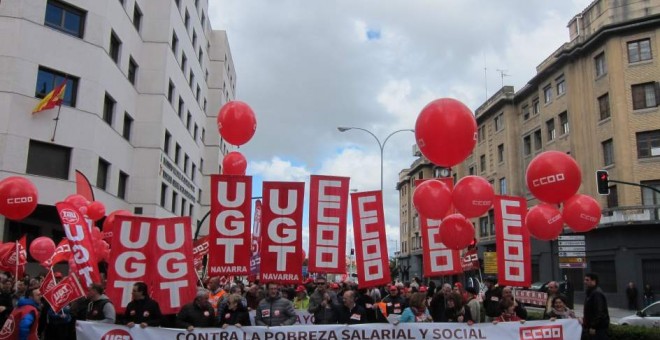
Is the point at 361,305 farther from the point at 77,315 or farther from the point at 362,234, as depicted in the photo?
the point at 77,315

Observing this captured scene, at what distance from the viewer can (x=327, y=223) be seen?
934cm

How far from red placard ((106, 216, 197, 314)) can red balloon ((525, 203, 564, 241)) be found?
679 cm

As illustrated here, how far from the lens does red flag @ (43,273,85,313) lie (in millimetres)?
8547

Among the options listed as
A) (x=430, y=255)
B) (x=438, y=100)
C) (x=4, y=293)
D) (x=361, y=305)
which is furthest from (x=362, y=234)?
(x=4, y=293)

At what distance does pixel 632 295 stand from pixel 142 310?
29.2m

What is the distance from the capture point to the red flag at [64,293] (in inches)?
336

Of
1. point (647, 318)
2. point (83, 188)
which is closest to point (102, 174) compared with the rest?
point (83, 188)

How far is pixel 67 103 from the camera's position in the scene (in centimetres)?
2266

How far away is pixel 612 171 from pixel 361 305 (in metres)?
29.0

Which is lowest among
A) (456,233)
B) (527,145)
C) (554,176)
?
(456,233)

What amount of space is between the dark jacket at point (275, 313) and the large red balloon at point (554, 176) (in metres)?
5.24

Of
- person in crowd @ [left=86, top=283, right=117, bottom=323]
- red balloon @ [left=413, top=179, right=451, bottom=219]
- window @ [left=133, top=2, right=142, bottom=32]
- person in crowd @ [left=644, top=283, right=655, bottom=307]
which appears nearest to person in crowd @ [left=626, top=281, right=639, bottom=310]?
person in crowd @ [left=644, top=283, right=655, bottom=307]

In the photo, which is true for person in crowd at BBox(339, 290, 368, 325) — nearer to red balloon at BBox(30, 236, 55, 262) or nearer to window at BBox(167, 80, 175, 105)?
red balloon at BBox(30, 236, 55, 262)

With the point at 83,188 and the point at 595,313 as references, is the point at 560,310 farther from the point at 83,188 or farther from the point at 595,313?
the point at 83,188
